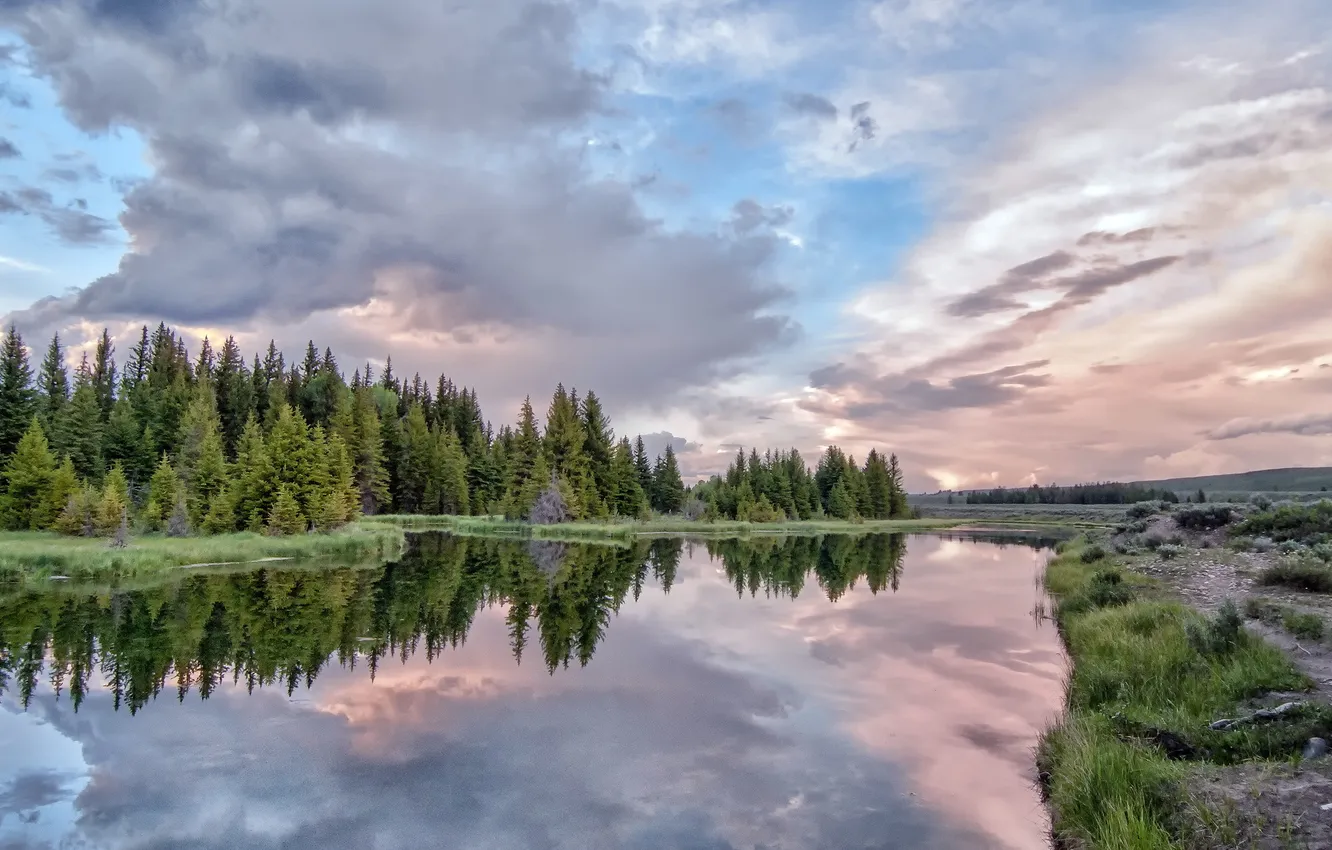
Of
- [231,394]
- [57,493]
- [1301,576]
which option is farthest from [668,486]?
[1301,576]

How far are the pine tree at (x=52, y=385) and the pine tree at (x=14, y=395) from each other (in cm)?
191

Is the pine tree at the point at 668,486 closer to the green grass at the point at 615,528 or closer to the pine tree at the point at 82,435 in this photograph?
the green grass at the point at 615,528

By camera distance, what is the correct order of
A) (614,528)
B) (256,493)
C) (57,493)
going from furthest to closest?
(614,528)
(57,493)
(256,493)

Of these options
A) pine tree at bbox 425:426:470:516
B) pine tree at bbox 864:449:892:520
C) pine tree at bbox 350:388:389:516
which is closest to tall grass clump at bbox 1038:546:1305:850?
pine tree at bbox 350:388:389:516

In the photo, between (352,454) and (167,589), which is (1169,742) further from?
(352,454)

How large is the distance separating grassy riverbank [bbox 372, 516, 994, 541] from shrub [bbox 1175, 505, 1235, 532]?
38330 millimetres

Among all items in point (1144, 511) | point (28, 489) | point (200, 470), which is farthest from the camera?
point (1144, 511)

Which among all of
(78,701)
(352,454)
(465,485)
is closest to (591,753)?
(78,701)

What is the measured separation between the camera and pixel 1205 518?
43500mm

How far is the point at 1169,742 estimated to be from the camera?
397 inches

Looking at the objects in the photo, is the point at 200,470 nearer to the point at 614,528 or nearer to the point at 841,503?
the point at 614,528

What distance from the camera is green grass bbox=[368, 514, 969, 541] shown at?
66312 millimetres

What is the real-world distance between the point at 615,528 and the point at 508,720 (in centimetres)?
5035

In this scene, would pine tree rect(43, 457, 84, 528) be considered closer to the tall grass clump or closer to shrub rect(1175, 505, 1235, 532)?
the tall grass clump
